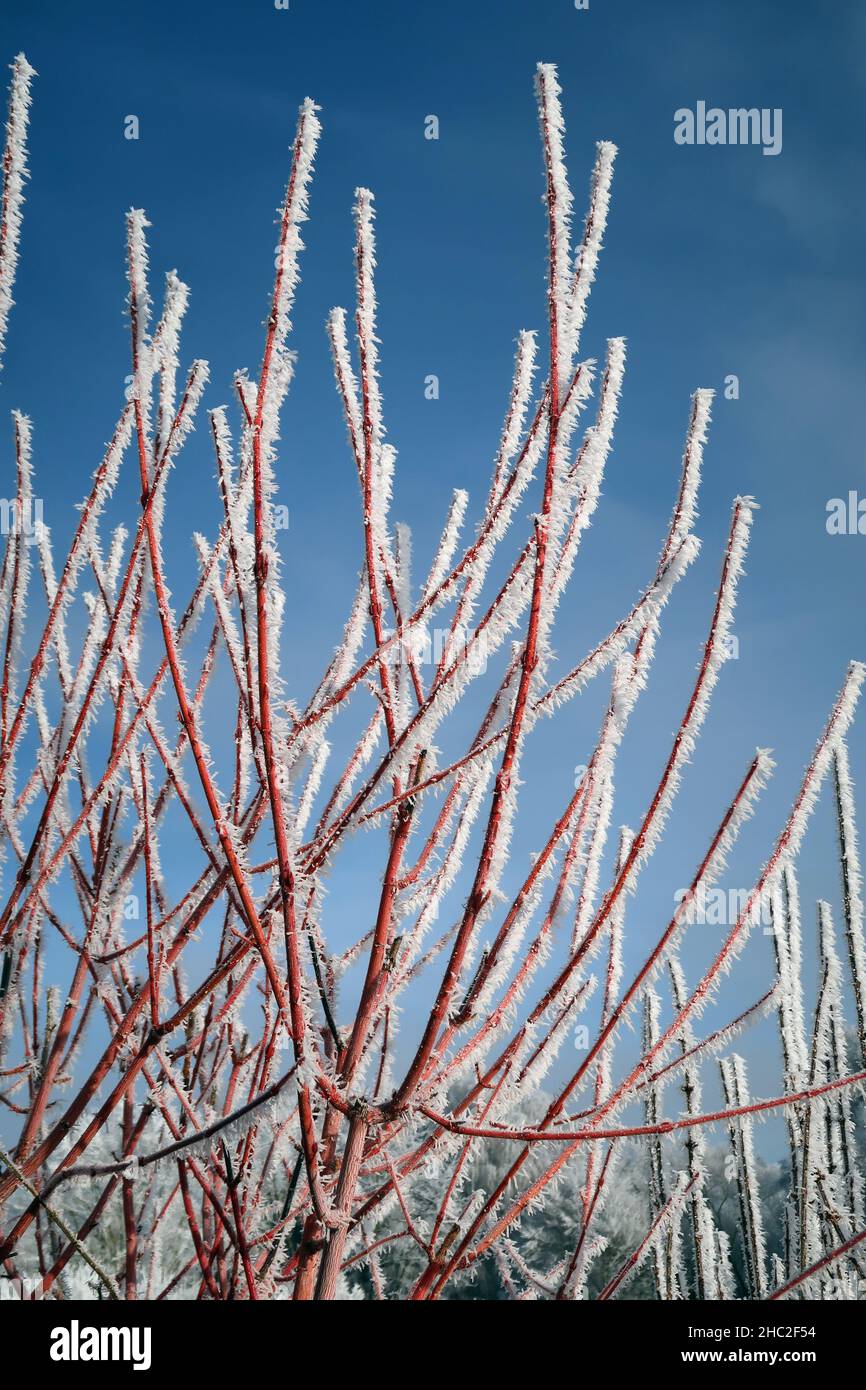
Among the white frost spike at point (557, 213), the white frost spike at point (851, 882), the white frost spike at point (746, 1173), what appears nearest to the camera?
the white frost spike at point (557, 213)

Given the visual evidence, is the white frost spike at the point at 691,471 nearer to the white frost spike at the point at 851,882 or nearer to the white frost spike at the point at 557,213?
the white frost spike at the point at 557,213

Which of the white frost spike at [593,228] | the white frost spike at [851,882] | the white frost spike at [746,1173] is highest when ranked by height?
the white frost spike at [593,228]

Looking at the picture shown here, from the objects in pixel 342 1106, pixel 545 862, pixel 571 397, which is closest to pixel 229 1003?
pixel 342 1106

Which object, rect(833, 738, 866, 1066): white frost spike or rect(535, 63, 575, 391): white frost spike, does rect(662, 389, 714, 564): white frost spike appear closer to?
rect(535, 63, 575, 391): white frost spike

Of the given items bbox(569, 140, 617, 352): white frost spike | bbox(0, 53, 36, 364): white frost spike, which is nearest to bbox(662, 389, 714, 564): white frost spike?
bbox(569, 140, 617, 352): white frost spike

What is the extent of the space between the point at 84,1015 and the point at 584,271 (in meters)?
1.76

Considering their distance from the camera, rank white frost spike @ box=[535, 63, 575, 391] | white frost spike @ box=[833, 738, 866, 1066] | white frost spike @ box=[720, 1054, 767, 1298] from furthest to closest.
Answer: white frost spike @ box=[720, 1054, 767, 1298] → white frost spike @ box=[833, 738, 866, 1066] → white frost spike @ box=[535, 63, 575, 391]

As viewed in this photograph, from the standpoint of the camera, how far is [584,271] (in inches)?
52.2

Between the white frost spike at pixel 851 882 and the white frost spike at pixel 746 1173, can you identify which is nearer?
the white frost spike at pixel 851 882

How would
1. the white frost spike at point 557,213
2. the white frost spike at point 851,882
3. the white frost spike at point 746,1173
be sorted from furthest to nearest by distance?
the white frost spike at point 746,1173
the white frost spike at point 851,882
the white frost spike at point 557,213

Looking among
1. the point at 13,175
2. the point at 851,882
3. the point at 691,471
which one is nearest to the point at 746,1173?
the point at 851,882

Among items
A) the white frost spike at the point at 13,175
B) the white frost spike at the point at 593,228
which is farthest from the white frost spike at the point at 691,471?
the white frost spike at the point at 13,175

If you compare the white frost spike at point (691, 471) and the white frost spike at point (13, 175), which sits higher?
the white frost spike at point (13, 175)
